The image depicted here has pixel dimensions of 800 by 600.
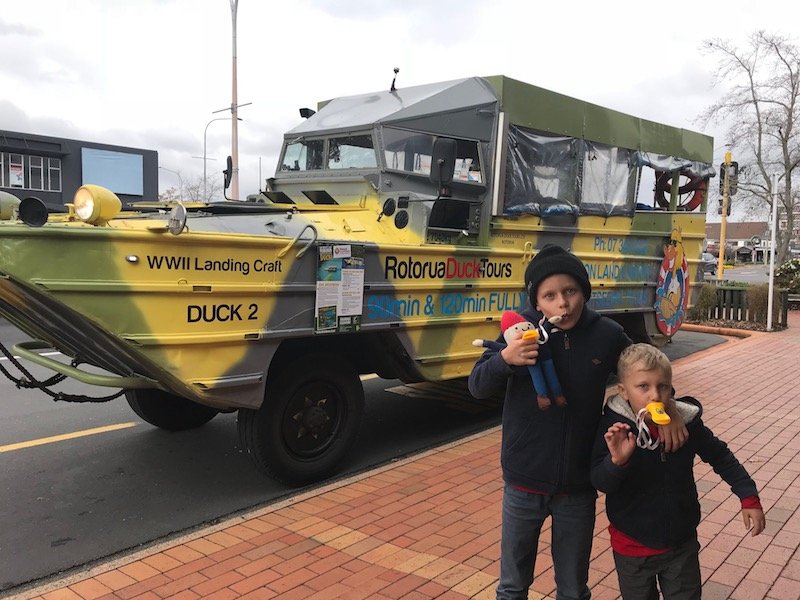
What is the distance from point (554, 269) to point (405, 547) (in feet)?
6.13

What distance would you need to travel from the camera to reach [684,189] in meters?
8.11

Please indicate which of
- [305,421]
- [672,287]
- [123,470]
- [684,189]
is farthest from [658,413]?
[684,189]

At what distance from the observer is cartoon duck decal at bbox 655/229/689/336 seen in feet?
25.0

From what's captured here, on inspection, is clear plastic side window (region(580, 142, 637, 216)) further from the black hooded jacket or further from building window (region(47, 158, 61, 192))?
building window (region(47, 158, 61, 192))

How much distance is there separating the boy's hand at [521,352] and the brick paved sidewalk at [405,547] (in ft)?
4.57

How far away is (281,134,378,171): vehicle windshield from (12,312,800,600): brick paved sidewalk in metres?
2.35

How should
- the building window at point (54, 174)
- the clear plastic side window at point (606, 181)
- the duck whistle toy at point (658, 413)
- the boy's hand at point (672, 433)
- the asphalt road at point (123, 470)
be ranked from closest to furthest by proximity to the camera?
the duck whistle toy at point (658, 413)
the boy's hand at point (672, 433)
the asphalt road at point (123, 470)
the clear plastic side window at point (606, 181)
the building window at point (54, 174)

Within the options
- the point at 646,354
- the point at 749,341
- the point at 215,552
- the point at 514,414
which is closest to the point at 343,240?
the point at 215,552

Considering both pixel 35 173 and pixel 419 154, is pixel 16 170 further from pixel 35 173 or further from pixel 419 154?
pixel 419 154

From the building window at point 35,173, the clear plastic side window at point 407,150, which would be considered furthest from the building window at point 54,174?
the clear plastic side window at point 407,150

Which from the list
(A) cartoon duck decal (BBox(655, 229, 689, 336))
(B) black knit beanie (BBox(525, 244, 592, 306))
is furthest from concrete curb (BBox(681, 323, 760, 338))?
(B) black knit beanie (BBox(525, 244, 592, 306))

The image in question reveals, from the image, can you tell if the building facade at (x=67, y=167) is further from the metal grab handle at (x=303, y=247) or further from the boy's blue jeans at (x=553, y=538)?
the boy's blue jeans at (x=553, y=538)

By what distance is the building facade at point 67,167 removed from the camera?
3297 cm

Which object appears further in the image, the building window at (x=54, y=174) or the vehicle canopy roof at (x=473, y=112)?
the building window at (x=54, y=174)
